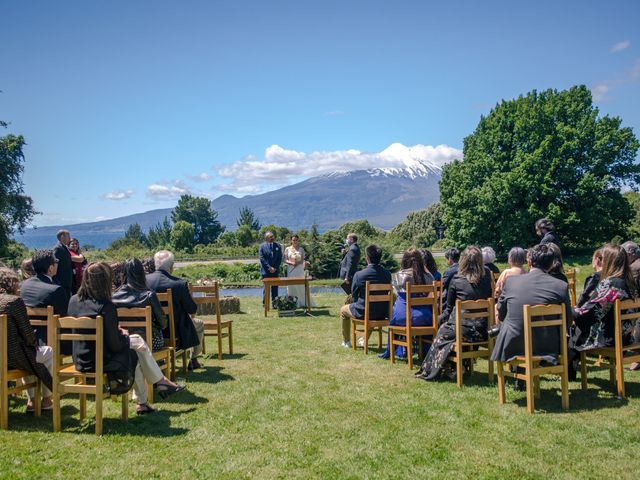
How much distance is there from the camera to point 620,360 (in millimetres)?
6242

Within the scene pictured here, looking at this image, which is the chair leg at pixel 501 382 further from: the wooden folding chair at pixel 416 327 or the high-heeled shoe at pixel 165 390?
the high-heeled shoe at pixel 165 390

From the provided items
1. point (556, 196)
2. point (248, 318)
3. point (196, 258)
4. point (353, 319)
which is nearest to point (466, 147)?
point (556, 196)

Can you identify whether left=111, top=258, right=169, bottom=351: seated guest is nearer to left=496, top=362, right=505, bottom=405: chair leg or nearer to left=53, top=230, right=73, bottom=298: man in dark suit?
left=496, top=362, right=505, bottom=405: chair leg

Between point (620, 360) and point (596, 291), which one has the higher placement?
point (596, 291)

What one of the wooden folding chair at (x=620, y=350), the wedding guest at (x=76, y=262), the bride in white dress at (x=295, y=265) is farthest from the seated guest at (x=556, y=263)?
the wedding guest at (x=76, y=262)

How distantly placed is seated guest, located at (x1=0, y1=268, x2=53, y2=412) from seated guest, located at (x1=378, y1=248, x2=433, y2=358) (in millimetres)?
4635

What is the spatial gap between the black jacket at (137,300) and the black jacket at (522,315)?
155 inches

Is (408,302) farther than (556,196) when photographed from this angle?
No

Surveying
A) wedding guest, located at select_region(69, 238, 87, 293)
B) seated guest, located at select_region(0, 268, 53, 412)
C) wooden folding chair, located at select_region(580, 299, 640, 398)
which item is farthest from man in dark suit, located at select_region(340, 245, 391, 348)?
wedding guest, located at select_region(69, 238, 87, 293)

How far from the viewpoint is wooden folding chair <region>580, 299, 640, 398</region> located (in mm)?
6211

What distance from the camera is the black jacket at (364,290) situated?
917cm

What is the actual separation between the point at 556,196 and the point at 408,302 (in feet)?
107

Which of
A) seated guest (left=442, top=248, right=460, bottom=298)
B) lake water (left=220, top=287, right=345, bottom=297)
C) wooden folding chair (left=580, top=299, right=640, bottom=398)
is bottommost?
lake water (left=220, top=287, right=345, bottom=297)

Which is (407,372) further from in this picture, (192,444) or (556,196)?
(556,196)
